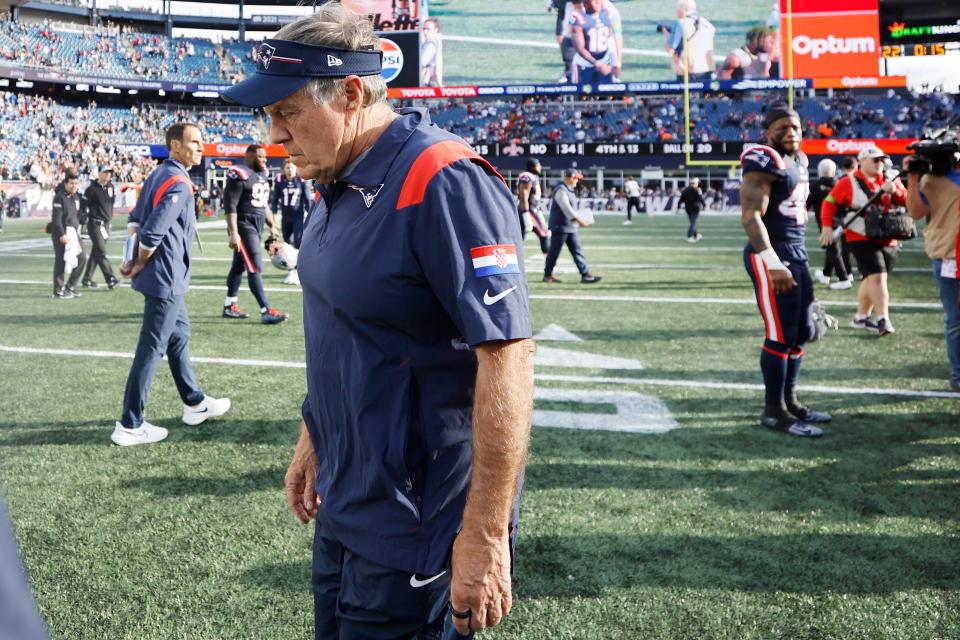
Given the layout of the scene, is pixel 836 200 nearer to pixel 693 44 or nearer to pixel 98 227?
pixel 98 227

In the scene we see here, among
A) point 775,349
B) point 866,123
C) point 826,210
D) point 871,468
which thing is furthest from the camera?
point 866,123

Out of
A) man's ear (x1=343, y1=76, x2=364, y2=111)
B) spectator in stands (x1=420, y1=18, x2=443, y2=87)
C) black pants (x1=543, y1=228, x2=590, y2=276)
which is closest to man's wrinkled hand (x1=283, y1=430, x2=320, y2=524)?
man's ear (x1=343, y1=76, x2=364, y2=111)

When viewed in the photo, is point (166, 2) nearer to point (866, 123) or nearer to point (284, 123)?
point (866, 123)

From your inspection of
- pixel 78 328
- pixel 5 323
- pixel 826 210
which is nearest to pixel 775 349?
pixel 826 210

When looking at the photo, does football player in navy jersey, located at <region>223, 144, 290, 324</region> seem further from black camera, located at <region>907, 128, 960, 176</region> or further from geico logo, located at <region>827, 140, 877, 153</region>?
geico logo, located at <region>827, 140, 877, 153</region>

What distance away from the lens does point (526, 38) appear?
5159 centimetres

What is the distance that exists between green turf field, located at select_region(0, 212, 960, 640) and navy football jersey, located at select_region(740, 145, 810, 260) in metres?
1.25

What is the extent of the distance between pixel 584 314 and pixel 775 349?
15.3ft

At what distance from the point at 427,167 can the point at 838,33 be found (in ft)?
147

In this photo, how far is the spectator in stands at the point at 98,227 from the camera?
1246 cm

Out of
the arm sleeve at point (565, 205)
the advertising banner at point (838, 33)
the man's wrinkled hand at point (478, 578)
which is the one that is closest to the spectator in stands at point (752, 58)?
the advertising banner at point (838, 33)

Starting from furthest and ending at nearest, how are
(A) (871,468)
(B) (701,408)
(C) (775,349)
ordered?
(B) (701,408) → (C) (775,349) → (A) (871,468)

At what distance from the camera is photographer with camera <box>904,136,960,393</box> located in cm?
595

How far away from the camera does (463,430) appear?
5.86 ft
